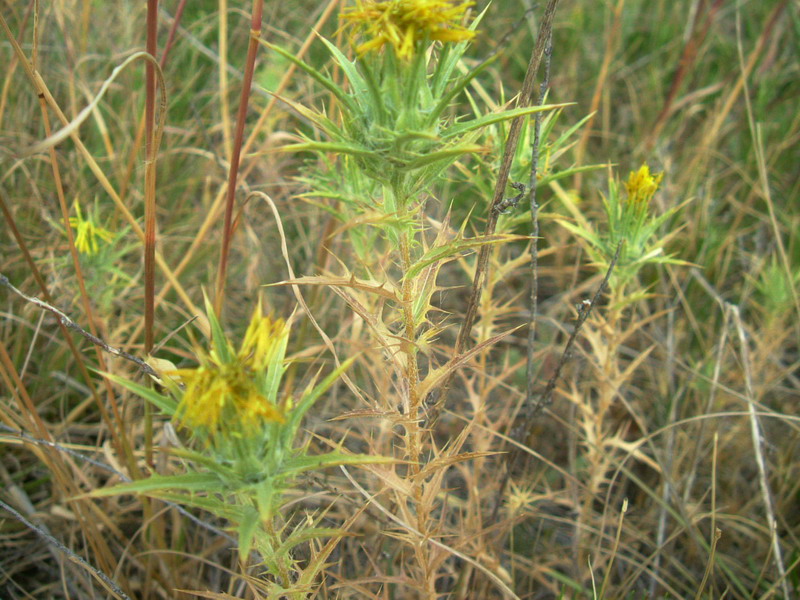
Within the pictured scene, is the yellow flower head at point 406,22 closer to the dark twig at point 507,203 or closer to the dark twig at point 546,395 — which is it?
the dark twig at point 507,203

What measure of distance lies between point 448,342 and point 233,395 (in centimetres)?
175

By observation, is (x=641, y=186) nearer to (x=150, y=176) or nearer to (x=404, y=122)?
(x=404, y=122)

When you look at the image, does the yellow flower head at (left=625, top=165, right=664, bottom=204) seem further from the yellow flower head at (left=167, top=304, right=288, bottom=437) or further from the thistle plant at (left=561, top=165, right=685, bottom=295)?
the yellow flower head at (left=167, top=304, right=288, bottom=437)

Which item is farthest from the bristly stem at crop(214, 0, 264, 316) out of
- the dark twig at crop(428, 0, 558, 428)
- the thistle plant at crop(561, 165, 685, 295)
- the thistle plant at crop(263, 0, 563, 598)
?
the thistle plant at crop(561, 165, 685, 295)

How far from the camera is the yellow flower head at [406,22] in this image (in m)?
0.82

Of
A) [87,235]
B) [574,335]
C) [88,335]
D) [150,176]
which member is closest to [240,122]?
[150,176]

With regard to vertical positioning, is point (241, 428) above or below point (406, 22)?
below

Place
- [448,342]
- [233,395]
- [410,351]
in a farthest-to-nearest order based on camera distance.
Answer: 1. [448,342]
2. [410,351]
3. [233,395]

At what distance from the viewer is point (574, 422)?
7.40ft

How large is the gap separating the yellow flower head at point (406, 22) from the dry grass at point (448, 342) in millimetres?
351

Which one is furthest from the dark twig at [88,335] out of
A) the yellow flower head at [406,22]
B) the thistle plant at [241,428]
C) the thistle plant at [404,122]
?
the yellow flower head at [406,22]

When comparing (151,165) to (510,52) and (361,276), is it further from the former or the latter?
(510,52)

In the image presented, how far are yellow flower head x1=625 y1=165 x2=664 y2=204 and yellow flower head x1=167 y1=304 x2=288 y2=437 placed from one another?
36.4 inches

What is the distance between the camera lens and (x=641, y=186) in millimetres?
1407
